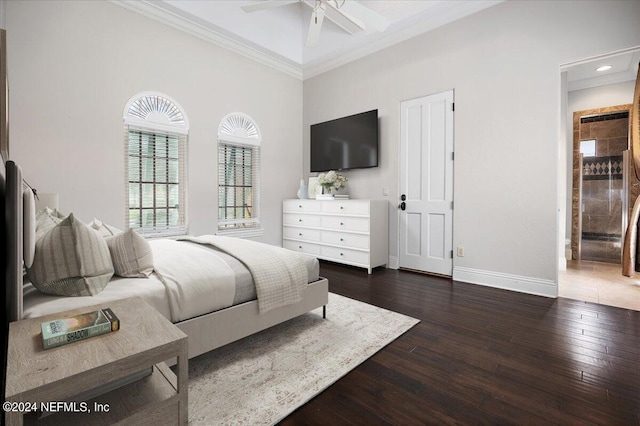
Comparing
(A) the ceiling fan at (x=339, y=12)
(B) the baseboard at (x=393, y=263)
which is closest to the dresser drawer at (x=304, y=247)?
(B) the baseboard at (x=393, y=263)

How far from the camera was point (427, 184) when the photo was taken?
13.2 feet

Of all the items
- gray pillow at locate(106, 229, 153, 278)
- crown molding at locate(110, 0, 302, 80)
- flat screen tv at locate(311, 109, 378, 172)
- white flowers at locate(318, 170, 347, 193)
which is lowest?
gray pillow at locate(106, 229, 153, 278)

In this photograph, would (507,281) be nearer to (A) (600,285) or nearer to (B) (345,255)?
(A) (600,285)

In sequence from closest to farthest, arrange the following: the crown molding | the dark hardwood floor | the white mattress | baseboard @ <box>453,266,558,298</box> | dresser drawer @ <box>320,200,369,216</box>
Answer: the white mattress < the dark hardwood floor < baseboard @ <box>453,266,558,298</box> < the crown molding < dresser drawer @ <box>320,200,369,216</box>

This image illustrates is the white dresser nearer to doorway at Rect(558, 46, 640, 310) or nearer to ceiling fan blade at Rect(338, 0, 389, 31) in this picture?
ceiling fan blade at Rect(338, 0, 389, 31)

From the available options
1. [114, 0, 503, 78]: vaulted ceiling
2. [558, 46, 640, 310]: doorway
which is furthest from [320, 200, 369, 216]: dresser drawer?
[558, 46, 640, 310]: doorway

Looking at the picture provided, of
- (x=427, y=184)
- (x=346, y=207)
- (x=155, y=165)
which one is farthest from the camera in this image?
(x=346, y=207)

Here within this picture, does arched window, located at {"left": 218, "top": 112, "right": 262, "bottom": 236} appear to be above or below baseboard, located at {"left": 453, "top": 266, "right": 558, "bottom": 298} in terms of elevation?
above

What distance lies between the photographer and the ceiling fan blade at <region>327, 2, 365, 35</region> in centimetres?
308

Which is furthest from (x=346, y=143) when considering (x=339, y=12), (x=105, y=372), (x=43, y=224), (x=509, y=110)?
(x=105, y=372)

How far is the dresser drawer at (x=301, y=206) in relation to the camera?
469cm

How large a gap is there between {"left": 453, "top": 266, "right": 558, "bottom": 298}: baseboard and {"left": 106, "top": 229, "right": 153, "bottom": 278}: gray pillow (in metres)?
3.30

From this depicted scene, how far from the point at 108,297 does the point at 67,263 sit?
24cm

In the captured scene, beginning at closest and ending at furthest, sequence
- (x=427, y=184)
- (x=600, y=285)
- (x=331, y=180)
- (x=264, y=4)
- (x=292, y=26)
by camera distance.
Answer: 1. (x=264, y=4)
2. (x=600, y=285)
3. (x=427, y=184)
4. (x=331, y=180)
5. (x=292, y=26)
